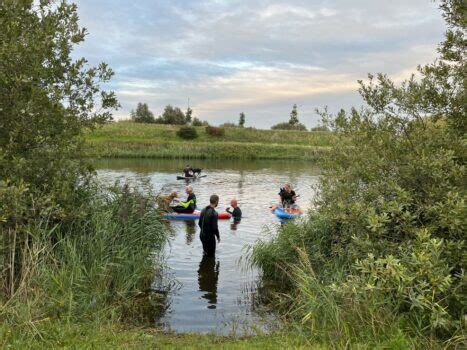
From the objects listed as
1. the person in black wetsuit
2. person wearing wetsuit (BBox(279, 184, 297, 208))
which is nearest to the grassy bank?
person wearing wetsuit (BBox(279, 184, 297, 208))

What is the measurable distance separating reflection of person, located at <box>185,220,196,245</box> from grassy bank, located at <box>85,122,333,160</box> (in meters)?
35.9

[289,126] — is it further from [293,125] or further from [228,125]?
[228,125]

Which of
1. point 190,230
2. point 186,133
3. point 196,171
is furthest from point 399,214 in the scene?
point 186,133

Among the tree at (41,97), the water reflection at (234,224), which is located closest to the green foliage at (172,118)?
the water reflection at (234,224)

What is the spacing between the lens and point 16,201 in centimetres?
661

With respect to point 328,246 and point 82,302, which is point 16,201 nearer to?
point 82,302

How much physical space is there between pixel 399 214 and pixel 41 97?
6.01 metres

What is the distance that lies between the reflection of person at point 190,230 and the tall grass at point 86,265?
16.3 feet

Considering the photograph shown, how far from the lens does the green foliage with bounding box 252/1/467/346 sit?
573 centimetres

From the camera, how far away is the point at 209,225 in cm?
1259

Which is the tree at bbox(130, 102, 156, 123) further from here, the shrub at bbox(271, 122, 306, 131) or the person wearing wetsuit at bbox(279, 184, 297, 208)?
the person wearing wetsuit at bbox(279, 184, 297, 208)

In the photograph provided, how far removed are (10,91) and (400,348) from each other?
22.6ft

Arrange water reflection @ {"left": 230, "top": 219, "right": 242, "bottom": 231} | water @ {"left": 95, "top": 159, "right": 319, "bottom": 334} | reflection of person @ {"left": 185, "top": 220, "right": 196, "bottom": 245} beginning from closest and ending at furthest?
water @ {"left": 95, "top": 159, "right": 319, "bottom": 334}, reflection of person @ {"left": 185, "top": 220, "right": 196, "bottom": 245}, water reflection @ {"left": 230, "top": 219, "right": 242, "bottom": 231}

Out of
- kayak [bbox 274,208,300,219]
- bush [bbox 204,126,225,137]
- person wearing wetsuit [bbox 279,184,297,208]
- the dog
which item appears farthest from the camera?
bush [bbox 204,126,225,137]
